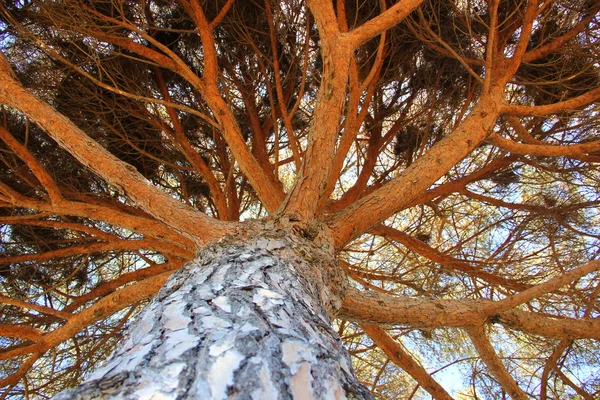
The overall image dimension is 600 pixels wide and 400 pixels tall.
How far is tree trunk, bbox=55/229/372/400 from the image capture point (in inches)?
19.9

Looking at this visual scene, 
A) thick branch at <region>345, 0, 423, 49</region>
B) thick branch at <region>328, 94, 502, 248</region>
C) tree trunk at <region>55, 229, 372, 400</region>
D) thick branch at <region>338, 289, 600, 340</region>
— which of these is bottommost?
tree trunk at <region>55, 229, 372, 400</region>

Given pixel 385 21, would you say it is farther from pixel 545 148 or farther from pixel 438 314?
pixel 438 314

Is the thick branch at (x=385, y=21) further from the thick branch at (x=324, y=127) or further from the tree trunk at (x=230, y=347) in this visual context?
the tree trunk at (x=230, y=347)

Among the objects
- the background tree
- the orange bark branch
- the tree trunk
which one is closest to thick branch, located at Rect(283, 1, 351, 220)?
the background tree

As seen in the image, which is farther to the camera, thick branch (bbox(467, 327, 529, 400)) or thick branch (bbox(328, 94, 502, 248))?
thick branch (bbox(467, 327, 529, 400))

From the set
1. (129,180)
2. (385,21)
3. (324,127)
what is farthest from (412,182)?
(129,180)

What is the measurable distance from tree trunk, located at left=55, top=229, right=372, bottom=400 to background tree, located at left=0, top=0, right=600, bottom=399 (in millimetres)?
920

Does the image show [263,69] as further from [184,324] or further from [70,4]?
[184,324]

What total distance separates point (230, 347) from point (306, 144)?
1764 millimetres

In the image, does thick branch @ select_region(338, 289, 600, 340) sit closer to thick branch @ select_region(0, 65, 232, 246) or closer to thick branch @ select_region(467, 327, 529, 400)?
thick branch @ select_region(467, 327, 529, 400)

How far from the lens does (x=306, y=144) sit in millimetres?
2277

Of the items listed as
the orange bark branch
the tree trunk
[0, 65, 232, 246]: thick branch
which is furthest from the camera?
the orange bark branch

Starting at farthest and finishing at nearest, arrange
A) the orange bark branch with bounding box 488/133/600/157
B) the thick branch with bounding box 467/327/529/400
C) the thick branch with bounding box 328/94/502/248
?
the orange bark branch with bounding box 488/133/600/157, the thick branch with bounding box 467/327/529/400, the thick branch with bounding box 328/94/502/248

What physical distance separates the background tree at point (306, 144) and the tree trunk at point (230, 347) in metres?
0.92
